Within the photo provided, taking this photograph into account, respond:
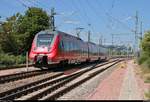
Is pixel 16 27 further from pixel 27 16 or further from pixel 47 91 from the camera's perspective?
pixel 47 91

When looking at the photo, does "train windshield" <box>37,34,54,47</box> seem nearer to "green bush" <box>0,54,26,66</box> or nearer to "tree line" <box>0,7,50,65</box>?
"green bush" <box>0,54,26,66</box>

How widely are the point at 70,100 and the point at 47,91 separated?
2.89 m

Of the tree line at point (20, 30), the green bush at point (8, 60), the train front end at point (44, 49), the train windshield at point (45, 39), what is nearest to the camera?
the train front end at point (44, 49)

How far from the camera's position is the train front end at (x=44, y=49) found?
115 feet

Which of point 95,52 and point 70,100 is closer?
point 70,100

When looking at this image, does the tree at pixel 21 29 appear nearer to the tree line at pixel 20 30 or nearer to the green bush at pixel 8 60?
the tree line at pixel 20 30

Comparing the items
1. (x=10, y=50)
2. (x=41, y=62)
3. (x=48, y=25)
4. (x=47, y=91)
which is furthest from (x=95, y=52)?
(x=47, y=91)

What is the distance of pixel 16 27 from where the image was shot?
2645 inches

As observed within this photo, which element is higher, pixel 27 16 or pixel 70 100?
pixel 27 16

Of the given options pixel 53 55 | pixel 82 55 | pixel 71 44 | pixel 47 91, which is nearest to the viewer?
pixel 47 91

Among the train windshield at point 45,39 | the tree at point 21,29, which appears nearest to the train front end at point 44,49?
the train windshield at point 45,39

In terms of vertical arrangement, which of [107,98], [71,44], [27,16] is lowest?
[107,98]

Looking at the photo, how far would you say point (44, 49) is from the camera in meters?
35.5

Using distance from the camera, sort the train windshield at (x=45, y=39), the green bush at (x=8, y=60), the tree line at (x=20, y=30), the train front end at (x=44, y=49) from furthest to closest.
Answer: the tree line at (x=20, y=30) < the green bush at (x=8, y=60) < the train windshield at (x=45, y=39) < the train front end at (x=44, y=49)
